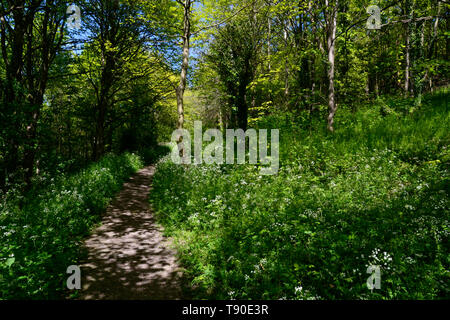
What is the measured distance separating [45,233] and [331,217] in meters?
6.80

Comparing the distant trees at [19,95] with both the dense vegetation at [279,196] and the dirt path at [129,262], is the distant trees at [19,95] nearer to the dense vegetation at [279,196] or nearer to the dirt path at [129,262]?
the dense vegetation at [279,196]

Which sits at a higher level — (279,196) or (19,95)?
(19,95)

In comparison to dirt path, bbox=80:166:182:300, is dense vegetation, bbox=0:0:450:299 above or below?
above

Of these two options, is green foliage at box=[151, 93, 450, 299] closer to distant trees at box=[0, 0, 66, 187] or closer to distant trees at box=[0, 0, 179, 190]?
distant trees at box=[0, 0, 66, 187]

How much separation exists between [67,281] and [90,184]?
19.7 feet

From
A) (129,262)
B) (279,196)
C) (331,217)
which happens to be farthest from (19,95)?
(331,217)

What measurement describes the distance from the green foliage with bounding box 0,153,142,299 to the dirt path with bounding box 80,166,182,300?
439 millimetres

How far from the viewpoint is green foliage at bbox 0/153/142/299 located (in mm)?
3988

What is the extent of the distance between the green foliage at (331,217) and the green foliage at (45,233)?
8.08ft

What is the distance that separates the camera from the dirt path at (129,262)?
455 centimetres

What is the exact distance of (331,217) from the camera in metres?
5.14

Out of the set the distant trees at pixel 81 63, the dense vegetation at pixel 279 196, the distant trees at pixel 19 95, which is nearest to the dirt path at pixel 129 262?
the dense vegetation at pixel 279 196

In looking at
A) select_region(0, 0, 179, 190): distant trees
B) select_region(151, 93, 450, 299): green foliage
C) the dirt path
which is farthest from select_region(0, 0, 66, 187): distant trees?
select_region(151, 93, 450, 299): green foliage

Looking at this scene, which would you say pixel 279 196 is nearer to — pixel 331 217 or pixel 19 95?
pixel 331 217
